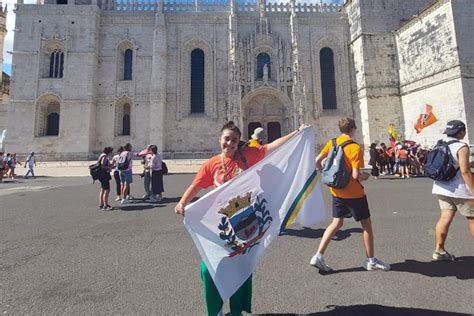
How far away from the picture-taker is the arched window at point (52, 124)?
2147 centimetres

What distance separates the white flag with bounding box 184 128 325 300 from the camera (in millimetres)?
1900

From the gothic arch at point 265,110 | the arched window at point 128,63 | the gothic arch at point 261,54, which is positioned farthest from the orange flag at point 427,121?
the arched window at point 128,63

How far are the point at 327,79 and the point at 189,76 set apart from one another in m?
11.7

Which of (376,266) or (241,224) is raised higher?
(241,224)

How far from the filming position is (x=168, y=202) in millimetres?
7359

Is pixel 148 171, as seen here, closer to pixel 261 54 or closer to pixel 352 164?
pixel 352 164

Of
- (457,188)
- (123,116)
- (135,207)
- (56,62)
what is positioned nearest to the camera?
(457,188)

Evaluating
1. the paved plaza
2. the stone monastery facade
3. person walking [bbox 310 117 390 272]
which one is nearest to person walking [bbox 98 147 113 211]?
the paved plaza

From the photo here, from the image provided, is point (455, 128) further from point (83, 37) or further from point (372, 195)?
point (83, 37)

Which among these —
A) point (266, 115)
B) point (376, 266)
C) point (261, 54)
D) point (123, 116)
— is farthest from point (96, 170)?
point (261, 54)

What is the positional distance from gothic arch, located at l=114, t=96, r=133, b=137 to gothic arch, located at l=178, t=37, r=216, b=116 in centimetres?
424

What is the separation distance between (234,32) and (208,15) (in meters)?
2.88

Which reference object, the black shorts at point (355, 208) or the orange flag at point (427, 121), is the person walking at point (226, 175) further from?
the orange flag at point (427, 121)

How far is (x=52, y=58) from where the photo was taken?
21.6m
